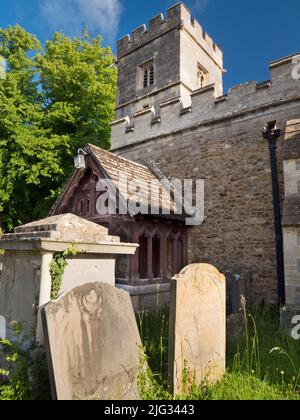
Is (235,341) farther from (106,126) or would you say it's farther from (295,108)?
(106,126)

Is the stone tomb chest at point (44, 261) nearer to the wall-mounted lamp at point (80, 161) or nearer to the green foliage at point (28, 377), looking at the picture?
the green foliage at point (28, 377)

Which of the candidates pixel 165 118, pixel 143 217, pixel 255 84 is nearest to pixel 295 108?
pixel 255 84

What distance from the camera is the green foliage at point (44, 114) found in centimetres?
1187

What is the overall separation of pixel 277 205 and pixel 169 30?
9496 mm

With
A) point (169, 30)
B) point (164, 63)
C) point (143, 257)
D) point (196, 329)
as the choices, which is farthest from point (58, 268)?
point (169, 30)

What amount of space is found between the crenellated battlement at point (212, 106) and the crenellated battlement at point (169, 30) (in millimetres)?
4779

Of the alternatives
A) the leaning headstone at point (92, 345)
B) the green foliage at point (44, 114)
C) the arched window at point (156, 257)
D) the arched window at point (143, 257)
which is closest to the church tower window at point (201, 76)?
the green foliage at point (44, 114)

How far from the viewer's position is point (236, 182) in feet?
25.6

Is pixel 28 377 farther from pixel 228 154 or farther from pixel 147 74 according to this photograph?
pixel 147 74

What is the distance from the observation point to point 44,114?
527 inches

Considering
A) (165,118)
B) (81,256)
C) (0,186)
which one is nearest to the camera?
Result: (81,256)

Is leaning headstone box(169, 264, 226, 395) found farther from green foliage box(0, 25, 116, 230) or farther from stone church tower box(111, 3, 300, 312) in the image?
green foliage box(0, 25, 116, 230)
